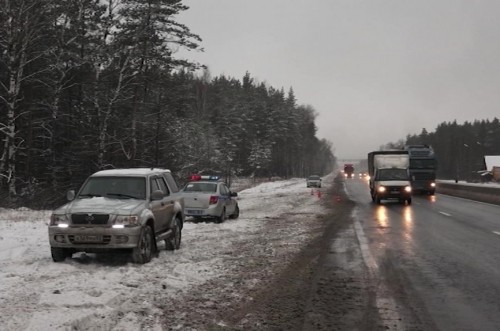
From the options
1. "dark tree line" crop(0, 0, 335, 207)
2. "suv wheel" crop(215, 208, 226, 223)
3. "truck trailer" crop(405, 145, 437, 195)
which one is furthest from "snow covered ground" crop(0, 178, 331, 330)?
"truck trailer" crop(405, 145, 437, 195)

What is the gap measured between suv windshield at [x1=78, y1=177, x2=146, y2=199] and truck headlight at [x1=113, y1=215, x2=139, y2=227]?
1019 millimetres

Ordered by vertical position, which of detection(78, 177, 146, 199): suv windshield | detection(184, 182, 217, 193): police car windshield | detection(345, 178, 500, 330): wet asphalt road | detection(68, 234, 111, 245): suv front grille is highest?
detection(78, 177, 146, 199): suv windshield

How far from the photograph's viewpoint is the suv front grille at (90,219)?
9008mm

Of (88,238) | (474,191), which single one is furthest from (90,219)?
(474,191)

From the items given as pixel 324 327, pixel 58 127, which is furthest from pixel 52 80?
pixel 324 327

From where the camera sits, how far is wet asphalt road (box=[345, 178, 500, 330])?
6.20 meters

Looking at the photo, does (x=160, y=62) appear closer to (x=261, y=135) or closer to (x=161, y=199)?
(x=161, y=199)

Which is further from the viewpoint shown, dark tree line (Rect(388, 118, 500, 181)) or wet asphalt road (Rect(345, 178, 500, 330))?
dark tree line (Rect(388, 118, 500, 181))

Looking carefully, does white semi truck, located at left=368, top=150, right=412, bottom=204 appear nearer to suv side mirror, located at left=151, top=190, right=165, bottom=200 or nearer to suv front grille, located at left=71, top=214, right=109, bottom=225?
suv side mirror, located at left=151, top=190, right=165, bottom=200

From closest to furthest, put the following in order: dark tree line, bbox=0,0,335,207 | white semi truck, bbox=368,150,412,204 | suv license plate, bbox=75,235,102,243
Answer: suv license plate, bbox=75,235,102,243, dark tree line, bbox=0,0,335,207, white semi truck, bbox=368,150,412,204

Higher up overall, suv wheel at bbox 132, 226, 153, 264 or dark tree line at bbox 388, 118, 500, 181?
dark tree line at bbox 388, 118, 500, 181

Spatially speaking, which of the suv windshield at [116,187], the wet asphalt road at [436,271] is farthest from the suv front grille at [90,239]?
the wet asphalt road at [436,271]

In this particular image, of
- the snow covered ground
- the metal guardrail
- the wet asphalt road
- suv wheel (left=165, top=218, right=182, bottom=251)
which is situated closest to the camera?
the snow covered ground

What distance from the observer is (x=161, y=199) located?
34.5ft
